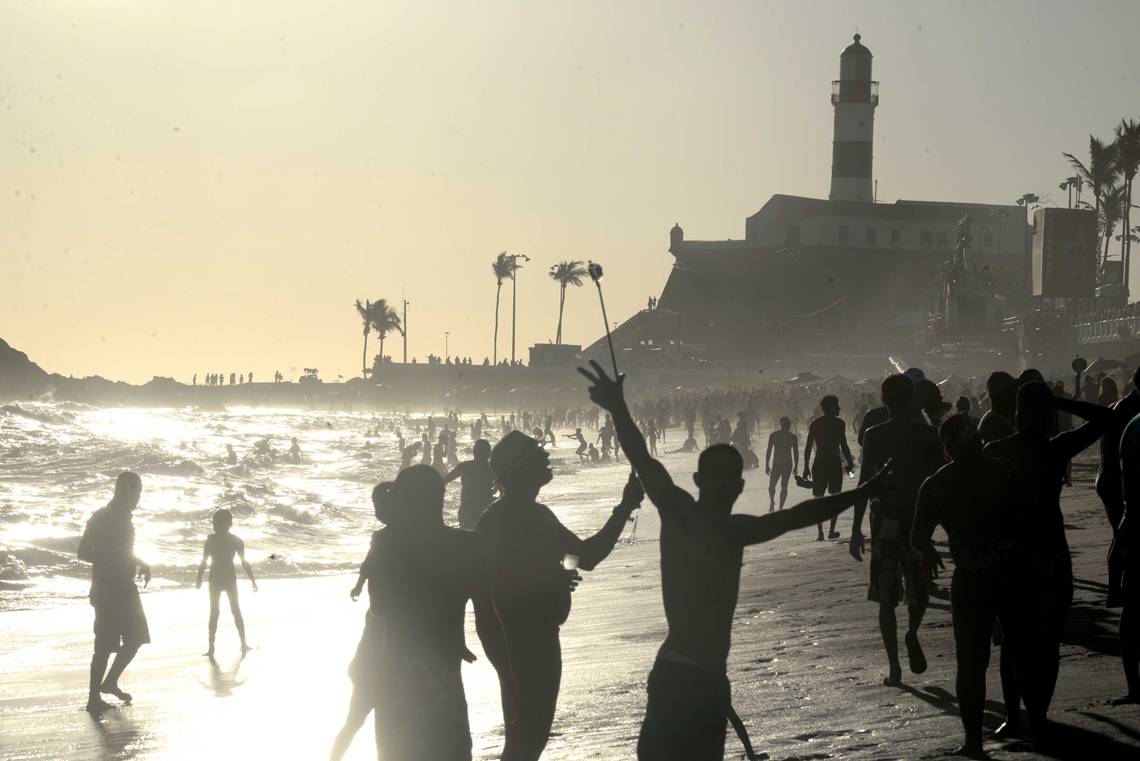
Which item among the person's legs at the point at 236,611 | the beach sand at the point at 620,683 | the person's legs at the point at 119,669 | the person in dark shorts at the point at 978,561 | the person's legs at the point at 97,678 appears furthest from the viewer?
the person's legs at the point at 236,611

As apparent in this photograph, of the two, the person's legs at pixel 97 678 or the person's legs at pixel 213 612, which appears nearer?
the person's legs at pixel 97 678

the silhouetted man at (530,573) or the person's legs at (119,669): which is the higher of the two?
the silhouetted man at (530,573)

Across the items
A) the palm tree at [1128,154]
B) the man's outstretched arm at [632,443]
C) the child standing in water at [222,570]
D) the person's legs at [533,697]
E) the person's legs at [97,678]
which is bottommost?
the person's legs at [97,678]

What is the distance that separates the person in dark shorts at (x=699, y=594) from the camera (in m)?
4.39

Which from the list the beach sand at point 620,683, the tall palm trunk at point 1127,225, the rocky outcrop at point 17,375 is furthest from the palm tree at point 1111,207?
the rocky outcrop at point 17,375

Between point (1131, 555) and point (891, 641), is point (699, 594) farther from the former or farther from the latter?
point (891, 641)

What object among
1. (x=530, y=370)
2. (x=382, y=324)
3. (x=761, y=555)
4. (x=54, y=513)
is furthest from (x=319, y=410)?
(x=761, y=555)

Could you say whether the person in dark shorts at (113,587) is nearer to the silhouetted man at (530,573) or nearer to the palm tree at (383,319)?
the silhouetted man at (530,573)

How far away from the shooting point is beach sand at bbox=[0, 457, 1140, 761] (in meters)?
7.13

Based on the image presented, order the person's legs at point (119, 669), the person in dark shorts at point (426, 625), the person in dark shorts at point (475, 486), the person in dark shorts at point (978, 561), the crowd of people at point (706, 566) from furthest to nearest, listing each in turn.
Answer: the person's legs at point (119, 669)
the person in dark shorts at point (475, 486)
the person in dark shorts at point (978, 561)
the person in dark shorts at point (426, 625)
the crowd of people at point (706, 566)

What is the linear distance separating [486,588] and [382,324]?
184401mm

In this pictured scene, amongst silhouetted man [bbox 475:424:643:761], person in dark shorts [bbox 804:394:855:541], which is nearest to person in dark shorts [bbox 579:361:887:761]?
silhouetted man [bbox 475:424:643:761]

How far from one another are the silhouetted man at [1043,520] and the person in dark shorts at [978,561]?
0.06 m

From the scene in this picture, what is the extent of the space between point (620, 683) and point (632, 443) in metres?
4.65
